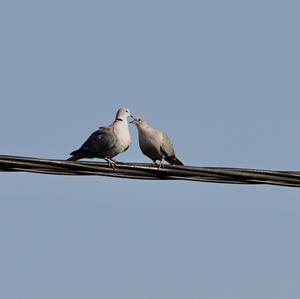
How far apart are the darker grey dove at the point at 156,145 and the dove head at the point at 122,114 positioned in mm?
291

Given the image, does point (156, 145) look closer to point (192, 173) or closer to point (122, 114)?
point (122, 114)

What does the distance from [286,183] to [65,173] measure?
1.56 m

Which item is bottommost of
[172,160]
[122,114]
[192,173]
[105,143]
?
[192,173]

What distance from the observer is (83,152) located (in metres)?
13.6

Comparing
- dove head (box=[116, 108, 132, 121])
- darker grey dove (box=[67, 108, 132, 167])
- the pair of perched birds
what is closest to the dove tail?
the pair of perched birds

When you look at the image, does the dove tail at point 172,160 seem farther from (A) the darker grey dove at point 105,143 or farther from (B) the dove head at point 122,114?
(B) the dove head at point 122,114

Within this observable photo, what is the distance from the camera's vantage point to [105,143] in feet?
44.9

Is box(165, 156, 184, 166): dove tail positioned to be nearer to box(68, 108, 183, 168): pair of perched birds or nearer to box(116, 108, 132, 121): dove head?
box(68, 108, 183, 168): pair of perched birds

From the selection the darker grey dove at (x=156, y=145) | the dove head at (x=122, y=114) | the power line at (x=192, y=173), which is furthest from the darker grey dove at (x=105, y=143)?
the power line at (x=192, y=173)

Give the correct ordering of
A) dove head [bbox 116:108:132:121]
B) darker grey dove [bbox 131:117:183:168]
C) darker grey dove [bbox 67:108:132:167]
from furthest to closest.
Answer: dove head [bbox 116:108:132:121] < darker grey dove [bbox 131:117:183:168] < darker grey dove [bbox 67:108:132:167]

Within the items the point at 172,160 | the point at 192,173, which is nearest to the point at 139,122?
the point at 172,160

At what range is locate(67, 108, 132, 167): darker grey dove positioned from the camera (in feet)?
44.5

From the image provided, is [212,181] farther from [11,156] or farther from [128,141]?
[128,141]

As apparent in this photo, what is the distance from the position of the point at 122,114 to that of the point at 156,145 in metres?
0.89
